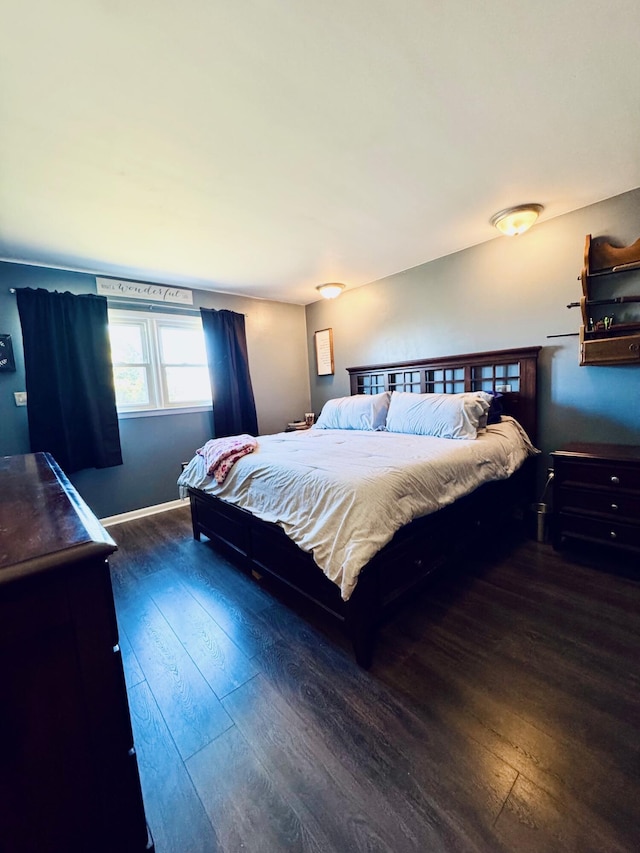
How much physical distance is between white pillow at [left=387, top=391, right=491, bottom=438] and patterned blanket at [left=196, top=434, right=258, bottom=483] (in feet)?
4.37

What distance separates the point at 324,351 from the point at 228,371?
1.35 meters

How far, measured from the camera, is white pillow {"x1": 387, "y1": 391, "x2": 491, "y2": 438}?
2.57 meters

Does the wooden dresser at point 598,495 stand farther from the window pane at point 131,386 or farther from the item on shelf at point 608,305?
the window pane at point 131,386

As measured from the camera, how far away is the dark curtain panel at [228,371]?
3.95 meters

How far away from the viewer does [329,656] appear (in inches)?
62.3

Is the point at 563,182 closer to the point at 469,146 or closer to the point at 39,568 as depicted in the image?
the point at 469,146

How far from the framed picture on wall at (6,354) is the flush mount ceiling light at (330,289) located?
9.68 ft

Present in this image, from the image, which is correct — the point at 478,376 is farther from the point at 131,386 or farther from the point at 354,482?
the point at 131,386

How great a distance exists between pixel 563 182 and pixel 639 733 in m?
2.81

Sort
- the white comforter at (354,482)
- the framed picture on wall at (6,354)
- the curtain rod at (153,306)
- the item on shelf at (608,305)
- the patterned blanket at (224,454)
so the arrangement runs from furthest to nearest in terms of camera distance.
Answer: the curtain rod at (153,306) < the framed picture on wall at (6,354) < the patterned blanket at (224,454) < the item on shelf at (608,305) < the white comforter at (354,482)

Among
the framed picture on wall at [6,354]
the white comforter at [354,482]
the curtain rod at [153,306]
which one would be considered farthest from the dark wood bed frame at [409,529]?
the curtain rod at [153,306]

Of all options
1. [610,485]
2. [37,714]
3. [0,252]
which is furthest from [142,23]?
[610,485]

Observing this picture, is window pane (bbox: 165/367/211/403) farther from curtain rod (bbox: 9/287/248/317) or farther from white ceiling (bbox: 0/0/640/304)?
white ceiling (bbox: 0/0/640/304)

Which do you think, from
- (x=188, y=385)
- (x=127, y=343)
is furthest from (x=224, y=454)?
(x=127, y=343)
